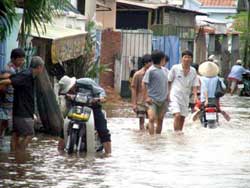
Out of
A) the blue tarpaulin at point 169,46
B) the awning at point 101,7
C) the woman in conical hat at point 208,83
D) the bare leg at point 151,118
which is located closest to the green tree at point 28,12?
the bare leg at point 151,118

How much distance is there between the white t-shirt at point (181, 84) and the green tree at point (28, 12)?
3.75 meters

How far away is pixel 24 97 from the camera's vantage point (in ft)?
41.5

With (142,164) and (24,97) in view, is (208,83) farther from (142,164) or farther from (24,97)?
(24,97)

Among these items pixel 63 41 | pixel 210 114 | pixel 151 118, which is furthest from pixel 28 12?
pixel 210 114

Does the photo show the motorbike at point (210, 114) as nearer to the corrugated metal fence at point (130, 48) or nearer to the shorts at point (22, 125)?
the shorts at point (22, 125)

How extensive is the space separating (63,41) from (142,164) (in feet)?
22.1

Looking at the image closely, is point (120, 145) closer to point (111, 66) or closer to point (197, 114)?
point (197, 114)

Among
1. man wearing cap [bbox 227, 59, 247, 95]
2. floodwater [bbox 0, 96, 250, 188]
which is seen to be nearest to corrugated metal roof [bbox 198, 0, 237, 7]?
man wearing cap [bbox 227, 59, 247, 95]

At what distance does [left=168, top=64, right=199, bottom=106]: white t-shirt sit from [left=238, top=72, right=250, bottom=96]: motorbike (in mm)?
20450

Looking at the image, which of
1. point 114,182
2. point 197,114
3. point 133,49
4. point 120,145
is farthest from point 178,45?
point 114,182

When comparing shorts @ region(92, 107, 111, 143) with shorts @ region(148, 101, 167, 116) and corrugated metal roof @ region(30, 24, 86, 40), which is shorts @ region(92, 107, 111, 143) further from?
corrugated metal roof @ region(30, 24, 86, 40)

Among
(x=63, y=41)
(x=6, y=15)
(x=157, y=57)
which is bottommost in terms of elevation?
(x=157, y=57)

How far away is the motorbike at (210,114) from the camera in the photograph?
18.5 meters

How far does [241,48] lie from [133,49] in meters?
25.9
